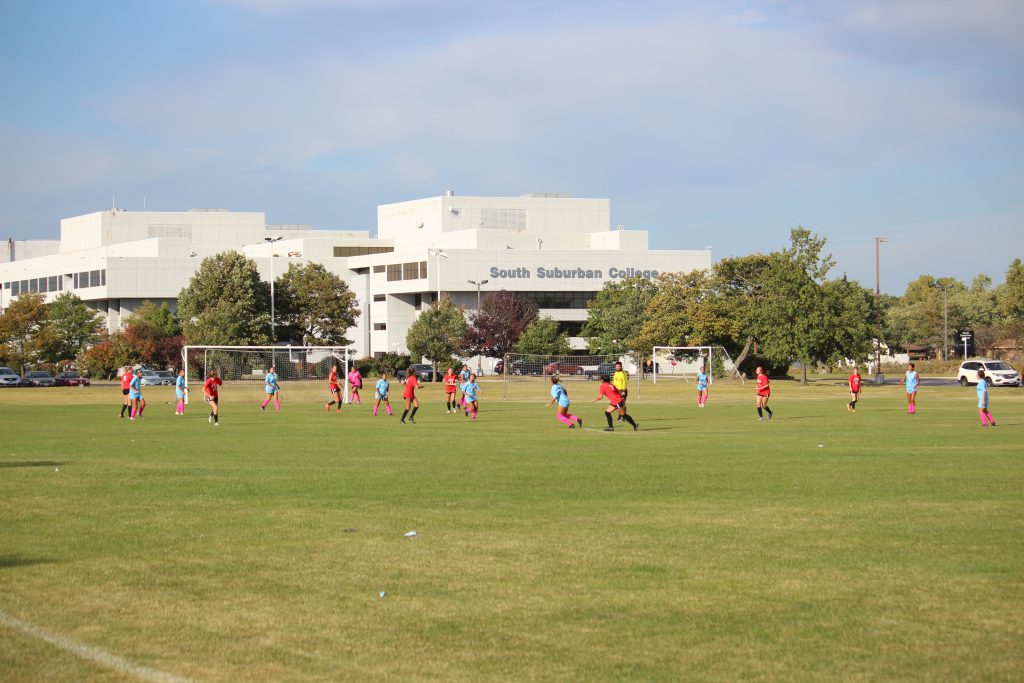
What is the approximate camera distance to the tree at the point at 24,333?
95.7m

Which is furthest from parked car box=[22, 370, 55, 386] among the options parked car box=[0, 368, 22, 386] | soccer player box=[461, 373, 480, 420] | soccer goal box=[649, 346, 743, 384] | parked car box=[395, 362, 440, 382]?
soccer player box=[461, 373, 480, 420]

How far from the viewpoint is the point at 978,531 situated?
1227 centimetres

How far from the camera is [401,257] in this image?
120 meters

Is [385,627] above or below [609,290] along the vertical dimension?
below

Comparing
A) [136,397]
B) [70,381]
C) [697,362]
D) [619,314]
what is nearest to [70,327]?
[70,381]

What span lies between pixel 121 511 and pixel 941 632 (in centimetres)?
1031

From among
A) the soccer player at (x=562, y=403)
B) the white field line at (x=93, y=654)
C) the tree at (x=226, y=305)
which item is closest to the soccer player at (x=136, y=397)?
the soccer player at (x=562, y=403)

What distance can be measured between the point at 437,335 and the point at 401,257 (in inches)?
933

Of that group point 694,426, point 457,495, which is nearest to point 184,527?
point 457,495

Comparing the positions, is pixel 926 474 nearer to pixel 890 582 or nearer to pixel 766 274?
pixel 890 582

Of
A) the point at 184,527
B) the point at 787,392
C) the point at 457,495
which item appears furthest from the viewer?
the point at 787,392

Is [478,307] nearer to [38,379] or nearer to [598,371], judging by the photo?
[38,379]

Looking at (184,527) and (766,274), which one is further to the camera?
(766,274)

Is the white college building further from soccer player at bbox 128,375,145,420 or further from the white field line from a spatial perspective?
the white field line
